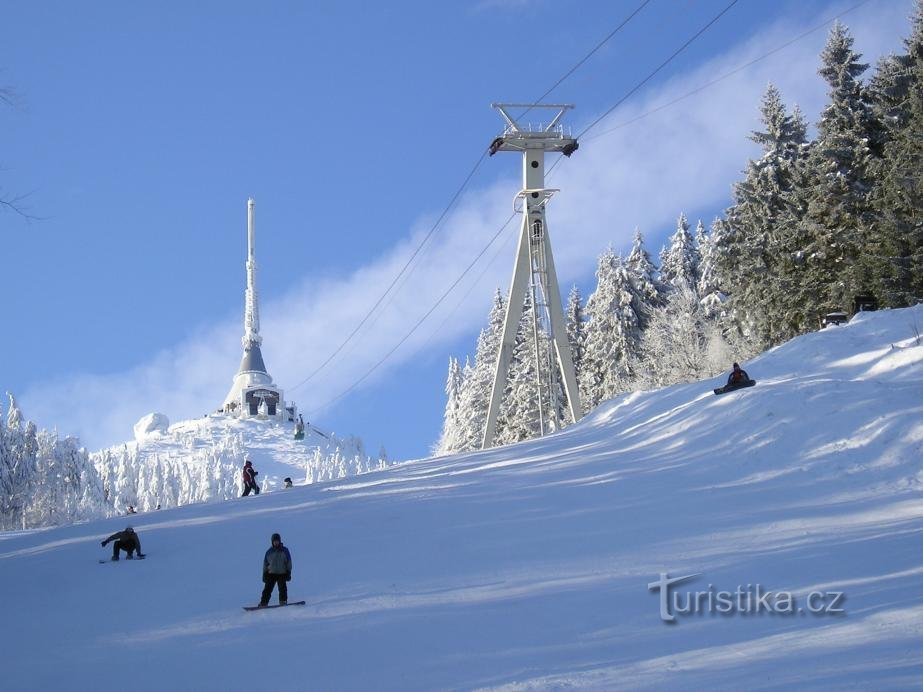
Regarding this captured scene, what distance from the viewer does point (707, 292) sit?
5959 centimetres

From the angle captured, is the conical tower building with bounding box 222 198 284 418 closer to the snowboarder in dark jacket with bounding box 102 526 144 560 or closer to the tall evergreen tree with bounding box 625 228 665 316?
the tall evergreen tree with bounding box 625 228 665 316

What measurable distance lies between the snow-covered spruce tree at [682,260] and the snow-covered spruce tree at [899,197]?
91.5 ft

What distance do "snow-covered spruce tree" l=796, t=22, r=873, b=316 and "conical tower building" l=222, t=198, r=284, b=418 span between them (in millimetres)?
97653

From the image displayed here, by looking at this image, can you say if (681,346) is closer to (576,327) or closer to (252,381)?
(576,327)

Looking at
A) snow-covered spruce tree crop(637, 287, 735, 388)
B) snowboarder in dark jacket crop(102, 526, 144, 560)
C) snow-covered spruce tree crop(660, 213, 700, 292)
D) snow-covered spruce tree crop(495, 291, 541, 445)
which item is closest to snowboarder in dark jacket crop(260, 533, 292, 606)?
snowboarder in dark jacket crop(102, 526, 144, 560)

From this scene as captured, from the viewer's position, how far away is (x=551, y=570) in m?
12.8

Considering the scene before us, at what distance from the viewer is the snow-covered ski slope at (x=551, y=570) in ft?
29.9

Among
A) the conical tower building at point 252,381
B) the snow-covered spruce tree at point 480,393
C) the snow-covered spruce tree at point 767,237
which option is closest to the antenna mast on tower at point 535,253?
the snow-covered spruce tree at point 767,237

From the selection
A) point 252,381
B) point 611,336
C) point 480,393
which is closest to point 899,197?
point 611,336

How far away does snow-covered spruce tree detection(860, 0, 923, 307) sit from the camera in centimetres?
3198

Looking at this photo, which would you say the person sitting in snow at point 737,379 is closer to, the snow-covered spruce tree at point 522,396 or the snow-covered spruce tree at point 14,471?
the snow-covered spruce tree at point 522,396

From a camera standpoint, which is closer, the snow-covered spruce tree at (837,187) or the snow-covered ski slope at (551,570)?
the snow-covered ski slope at (551,570)

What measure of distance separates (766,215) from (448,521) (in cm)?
3001

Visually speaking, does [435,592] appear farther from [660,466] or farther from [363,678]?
[660,466]
